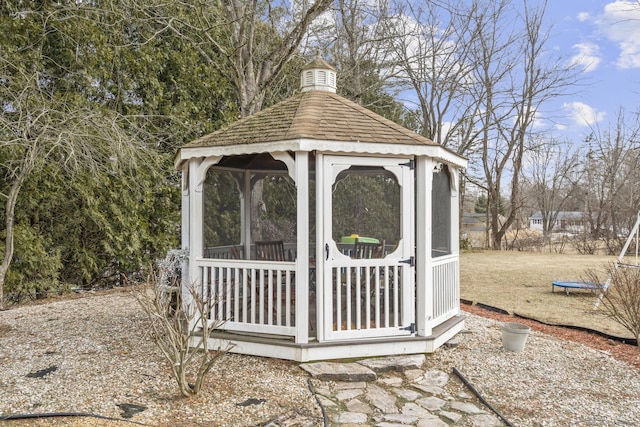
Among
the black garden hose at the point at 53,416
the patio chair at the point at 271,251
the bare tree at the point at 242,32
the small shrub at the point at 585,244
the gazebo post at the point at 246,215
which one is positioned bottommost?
the black garden hose at the point at 53,416

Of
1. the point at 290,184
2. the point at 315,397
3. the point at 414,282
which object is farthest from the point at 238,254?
the point at 315,397

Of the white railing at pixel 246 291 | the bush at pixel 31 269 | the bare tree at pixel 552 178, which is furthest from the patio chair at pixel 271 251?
the bare tree at pixel 552 178

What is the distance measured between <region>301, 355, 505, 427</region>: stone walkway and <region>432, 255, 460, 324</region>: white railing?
72 cm

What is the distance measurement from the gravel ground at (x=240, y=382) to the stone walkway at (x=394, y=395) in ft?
0.53

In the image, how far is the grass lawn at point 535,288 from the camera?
7.15 meters

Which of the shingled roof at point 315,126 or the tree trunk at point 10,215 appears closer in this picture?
the shingled roof at point 315,126

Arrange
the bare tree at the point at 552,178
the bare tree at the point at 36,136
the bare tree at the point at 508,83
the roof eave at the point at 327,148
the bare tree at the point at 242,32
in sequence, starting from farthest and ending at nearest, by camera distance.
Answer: the bare tree at the point at 552,178, the bare tree at the point at 508,83, the bare tree at the point at 242,32, the bare tree at the point at 36,136, the roof eave at the point at 327,148

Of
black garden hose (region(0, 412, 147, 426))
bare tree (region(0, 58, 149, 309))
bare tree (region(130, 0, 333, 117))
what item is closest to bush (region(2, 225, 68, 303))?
bare tree (region(0, 58, 149, 309))

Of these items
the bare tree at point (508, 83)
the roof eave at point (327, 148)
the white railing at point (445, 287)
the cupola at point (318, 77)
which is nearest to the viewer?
the roof eave at point (327, 148)

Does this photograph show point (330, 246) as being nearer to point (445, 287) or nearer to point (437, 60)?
point (445, 287)

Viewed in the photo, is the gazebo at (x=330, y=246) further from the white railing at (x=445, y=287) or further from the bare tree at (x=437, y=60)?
the bare tree at (x=437, y=60)

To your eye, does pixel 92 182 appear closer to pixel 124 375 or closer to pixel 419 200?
pixel 124 375

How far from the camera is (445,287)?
210 inches

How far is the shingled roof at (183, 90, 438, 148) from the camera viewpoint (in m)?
4.52
